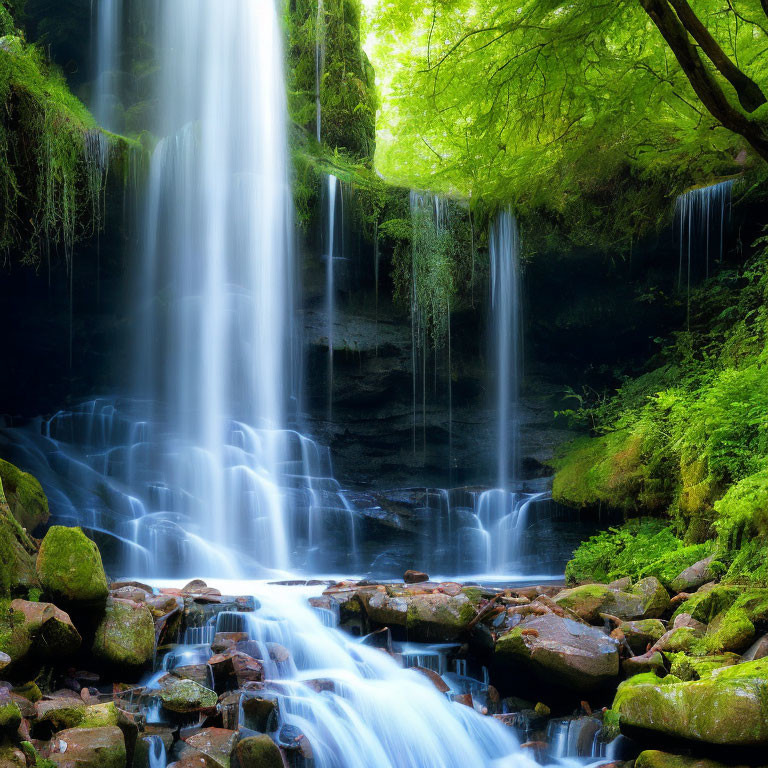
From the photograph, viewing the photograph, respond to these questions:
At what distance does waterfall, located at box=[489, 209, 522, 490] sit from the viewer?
12.8 meters

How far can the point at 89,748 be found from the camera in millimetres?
3717

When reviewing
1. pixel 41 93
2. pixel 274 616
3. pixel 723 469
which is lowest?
pixel 274 616

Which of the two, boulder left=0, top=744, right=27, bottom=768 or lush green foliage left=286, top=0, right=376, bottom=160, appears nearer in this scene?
boulder left=0, top=744, right=27, bottom=768

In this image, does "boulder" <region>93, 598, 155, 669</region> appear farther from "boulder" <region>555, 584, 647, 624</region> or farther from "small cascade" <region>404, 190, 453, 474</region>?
"small cascade" <region>404, 190, 453, 474</region>

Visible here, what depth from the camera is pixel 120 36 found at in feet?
45.9

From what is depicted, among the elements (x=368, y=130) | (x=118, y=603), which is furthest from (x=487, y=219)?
(x=118, y=603)

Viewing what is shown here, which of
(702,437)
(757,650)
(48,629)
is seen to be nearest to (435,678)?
(757,650)

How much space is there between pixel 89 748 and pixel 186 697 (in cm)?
96

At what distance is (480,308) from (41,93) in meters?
8.50

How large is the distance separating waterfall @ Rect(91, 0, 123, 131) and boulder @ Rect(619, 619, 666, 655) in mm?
13692

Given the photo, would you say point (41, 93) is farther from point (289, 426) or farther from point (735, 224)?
point (735, 224)

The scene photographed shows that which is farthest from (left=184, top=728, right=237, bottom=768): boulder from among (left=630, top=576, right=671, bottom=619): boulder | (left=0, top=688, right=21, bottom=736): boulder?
(left=630, top=576, right=671, bottom=619): boulder

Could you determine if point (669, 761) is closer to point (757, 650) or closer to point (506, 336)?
point (757, 650)

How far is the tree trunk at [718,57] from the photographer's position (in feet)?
13.5
